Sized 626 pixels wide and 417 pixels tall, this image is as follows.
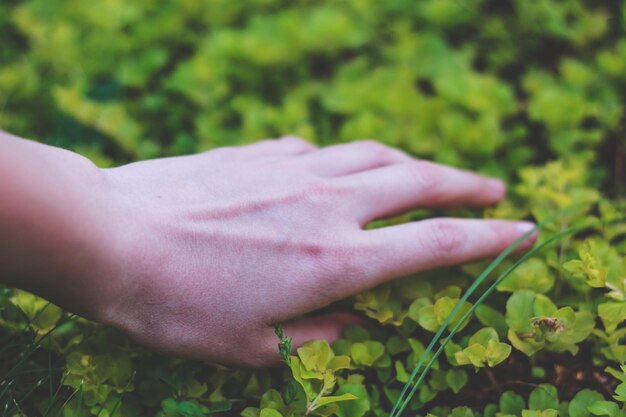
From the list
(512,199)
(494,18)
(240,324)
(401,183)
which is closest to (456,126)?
(512,199)

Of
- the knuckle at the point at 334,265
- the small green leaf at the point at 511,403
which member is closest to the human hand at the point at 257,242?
the knuckle at the point at 334,265

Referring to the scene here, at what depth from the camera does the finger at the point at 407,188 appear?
1.80 meters

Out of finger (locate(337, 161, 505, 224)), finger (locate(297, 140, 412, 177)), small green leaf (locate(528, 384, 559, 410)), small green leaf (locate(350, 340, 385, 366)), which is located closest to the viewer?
small green leaf (locate(528, 384, 559, 410))

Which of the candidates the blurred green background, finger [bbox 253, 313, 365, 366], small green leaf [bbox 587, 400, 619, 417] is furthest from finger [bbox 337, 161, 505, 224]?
small green leaf [bbox 587, 400, 619, 417]

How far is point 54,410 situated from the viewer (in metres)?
1.58

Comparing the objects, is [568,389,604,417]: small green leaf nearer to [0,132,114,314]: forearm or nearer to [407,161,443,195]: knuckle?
[407,161,443,195]: knuckle

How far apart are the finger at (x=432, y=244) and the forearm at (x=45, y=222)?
0.68m

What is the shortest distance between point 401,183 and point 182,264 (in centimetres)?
69

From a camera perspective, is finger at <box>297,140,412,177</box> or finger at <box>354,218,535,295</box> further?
finger at <box>297,140,412,177</box>

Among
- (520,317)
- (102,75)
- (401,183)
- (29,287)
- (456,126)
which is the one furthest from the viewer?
(102,75)

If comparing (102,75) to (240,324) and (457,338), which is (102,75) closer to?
(240,324)

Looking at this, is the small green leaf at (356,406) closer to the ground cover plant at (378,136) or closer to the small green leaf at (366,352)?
the ground cover plant at (378,136)

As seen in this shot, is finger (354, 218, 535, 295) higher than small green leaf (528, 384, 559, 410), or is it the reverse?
finger (354, 218, 535, 295)

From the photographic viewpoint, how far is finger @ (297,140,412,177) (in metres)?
1.92
